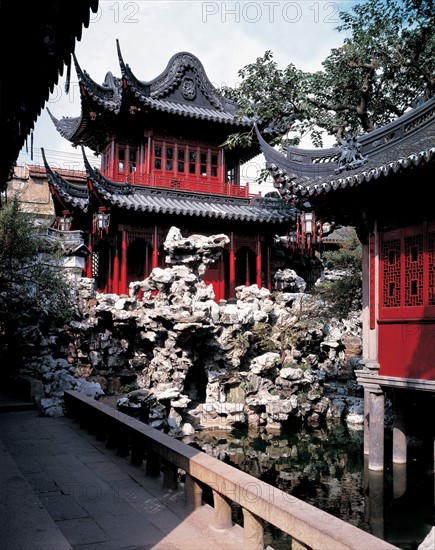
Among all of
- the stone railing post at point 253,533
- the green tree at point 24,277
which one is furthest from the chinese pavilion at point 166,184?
the stone railing post at point 253,533

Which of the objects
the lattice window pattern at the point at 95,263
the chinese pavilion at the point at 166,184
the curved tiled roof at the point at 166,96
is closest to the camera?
the chinese pavilion at the point at 166,184

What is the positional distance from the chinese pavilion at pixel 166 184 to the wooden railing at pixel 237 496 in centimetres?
1119

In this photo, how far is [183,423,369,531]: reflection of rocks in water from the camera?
823 centimetres

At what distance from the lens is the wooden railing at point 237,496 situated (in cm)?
302

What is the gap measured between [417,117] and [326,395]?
333 inches

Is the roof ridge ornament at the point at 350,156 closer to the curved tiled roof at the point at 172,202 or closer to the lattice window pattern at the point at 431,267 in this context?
the lattice window pattern at the point at 431,267

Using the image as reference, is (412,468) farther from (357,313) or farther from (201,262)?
(201,262)

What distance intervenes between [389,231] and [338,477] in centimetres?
431

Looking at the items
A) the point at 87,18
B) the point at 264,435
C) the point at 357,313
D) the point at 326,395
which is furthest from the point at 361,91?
the point at 87,18

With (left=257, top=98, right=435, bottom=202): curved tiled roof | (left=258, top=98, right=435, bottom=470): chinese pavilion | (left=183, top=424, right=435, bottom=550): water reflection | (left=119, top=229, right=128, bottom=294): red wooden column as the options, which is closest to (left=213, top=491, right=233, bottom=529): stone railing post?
(left=183, top=424, right=435, bottom=550): water reflection

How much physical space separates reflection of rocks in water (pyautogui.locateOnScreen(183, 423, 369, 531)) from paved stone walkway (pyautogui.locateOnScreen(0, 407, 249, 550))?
3.55 meters

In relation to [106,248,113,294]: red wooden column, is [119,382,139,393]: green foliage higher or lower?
lower

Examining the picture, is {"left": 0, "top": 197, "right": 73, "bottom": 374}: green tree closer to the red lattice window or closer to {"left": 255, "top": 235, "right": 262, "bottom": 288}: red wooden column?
the red lattice window

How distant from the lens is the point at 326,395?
14.8 metres
